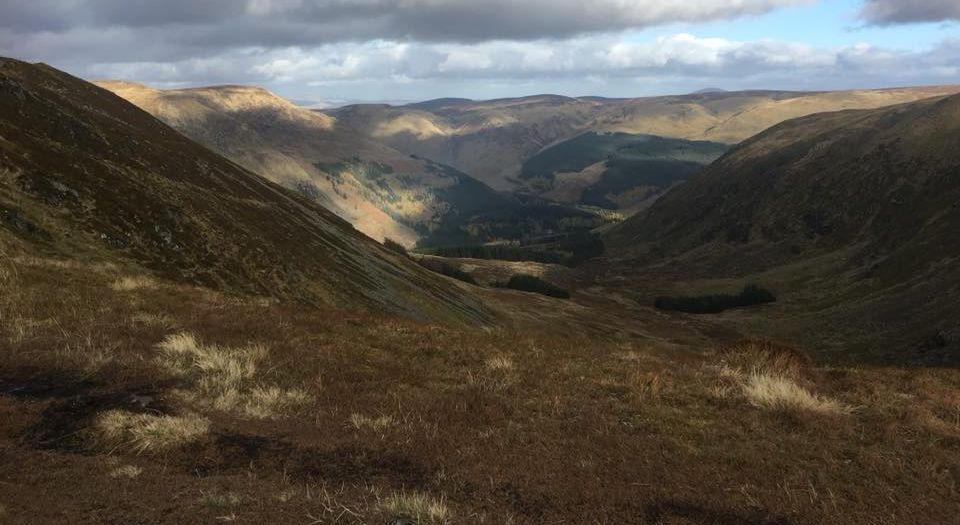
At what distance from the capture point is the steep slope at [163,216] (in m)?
37.5

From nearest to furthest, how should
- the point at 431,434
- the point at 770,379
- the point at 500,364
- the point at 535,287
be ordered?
the point at 431,434 < the point at 770,379 < the point at 500,364 < the point at 535,287

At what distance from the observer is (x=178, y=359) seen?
13812mm

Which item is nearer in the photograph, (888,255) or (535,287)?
(888,255)

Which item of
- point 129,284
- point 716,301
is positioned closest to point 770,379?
point 129,284

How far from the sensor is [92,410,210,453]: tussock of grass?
9.55 meters

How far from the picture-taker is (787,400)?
40.4ft

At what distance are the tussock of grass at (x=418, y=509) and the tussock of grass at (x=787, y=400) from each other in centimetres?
821

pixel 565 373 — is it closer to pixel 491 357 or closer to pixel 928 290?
pixel 491 357

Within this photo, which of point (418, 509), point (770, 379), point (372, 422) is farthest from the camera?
point (770, 379)

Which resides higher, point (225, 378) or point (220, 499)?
point (220, 499)

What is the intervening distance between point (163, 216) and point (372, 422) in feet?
149

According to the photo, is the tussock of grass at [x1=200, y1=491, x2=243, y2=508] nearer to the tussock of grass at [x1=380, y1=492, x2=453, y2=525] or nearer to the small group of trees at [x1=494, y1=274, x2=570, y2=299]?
the tussock of grass at [x1=380, y1=492, x2=453, y2=525]

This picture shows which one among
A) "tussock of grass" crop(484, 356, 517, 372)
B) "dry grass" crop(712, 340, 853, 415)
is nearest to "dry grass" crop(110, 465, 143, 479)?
"tussock of grass" crop(484, 356, 517, 372)

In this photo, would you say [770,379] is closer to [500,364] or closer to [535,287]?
[500,364]
